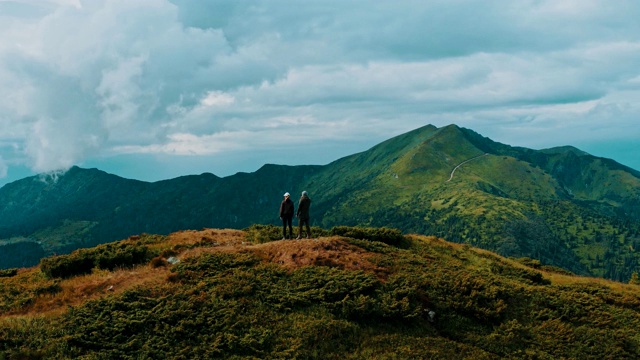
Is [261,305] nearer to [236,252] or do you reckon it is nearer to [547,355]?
[236,252]

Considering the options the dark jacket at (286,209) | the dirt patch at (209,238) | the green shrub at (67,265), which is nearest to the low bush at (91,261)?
the green shrub at (67,265)

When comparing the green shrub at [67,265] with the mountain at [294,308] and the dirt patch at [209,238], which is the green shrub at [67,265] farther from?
the dirt patch at [209,238]

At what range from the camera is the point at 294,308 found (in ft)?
71.5

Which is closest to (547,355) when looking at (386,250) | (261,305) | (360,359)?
(360,359)

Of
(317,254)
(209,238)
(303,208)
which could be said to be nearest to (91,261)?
(209,238)

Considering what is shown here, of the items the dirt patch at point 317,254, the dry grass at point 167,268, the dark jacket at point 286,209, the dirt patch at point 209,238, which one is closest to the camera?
the dry grass at point 167,268

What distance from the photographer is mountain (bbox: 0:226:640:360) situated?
1869cm

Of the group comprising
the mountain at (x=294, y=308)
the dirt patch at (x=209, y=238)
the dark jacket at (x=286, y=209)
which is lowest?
the mountain at (x=294, y=308)

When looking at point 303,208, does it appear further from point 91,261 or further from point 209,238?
point 91,261

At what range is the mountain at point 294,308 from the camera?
1869cm

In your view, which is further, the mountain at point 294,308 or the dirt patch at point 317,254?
the dirt patch at point 317,254

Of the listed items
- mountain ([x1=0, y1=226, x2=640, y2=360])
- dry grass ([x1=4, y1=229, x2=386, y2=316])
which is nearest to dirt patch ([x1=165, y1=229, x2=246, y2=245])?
dry grass ([x1=4, y1=229, x2=386, y2=316])

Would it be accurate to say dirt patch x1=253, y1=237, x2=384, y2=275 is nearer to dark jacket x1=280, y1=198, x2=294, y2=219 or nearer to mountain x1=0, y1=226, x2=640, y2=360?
mountain x1=0, y1=226, x2=640, y2=360

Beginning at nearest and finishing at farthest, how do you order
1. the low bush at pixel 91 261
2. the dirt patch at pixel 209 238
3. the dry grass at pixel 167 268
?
the dry grass at pixel 167 268 → the low bush at pixel 91 261 → the dirt patch at pixel 209 238
